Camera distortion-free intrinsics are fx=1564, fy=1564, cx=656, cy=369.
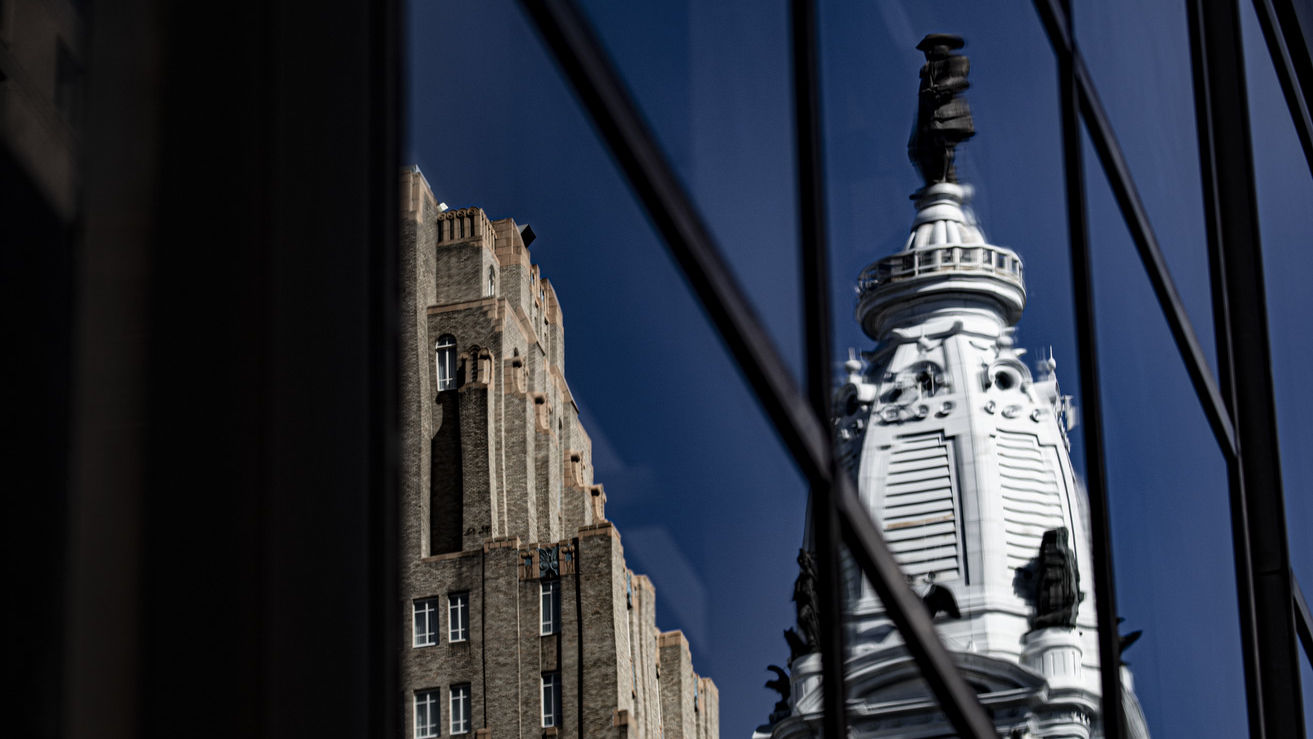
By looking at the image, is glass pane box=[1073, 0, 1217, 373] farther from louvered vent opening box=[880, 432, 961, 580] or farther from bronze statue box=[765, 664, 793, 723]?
bronze statue box=[765, 664, 793, 723]

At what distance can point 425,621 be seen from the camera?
1.72 m

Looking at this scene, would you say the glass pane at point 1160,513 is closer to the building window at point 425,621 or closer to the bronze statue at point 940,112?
the bronze statue at point 940,112

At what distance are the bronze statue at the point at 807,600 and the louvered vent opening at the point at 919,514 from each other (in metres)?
0.34

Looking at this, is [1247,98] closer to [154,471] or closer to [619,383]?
[619,383]

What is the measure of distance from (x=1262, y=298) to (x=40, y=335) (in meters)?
5.64

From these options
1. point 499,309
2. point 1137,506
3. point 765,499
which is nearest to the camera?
point 499,309

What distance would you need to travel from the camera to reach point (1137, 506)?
14.8 feet

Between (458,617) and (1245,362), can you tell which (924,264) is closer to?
(458,617)

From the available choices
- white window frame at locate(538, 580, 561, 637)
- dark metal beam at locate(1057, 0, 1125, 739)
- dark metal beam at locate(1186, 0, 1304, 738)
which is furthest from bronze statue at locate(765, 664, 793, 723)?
dark metal beam at locate(1186, 0, 1304, 738)

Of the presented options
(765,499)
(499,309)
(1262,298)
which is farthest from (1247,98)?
(499,309)

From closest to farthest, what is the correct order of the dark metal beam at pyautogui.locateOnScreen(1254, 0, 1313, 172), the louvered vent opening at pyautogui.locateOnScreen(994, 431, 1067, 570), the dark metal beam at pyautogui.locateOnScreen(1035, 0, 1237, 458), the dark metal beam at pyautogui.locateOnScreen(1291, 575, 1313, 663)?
the louvered vent opening at pyautogui.locateOnScreen(994, 431, 1067, 570) < the dark metal beam at pyautogui.locateOnScreen(1035, 0, 1237, 458) < the dark metal beam at pyautogui.locateOnScreen(1291, 575, 1313, 663) < the dark metal beam at pyautogui.locateOnScreen(1254, 0, 1313, 172)

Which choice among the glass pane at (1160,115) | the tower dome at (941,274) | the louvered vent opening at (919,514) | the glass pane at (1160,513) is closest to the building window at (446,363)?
the tower dome at (941,274)

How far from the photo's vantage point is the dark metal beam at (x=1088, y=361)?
3951 millimetres

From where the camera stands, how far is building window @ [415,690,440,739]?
1729 mm
